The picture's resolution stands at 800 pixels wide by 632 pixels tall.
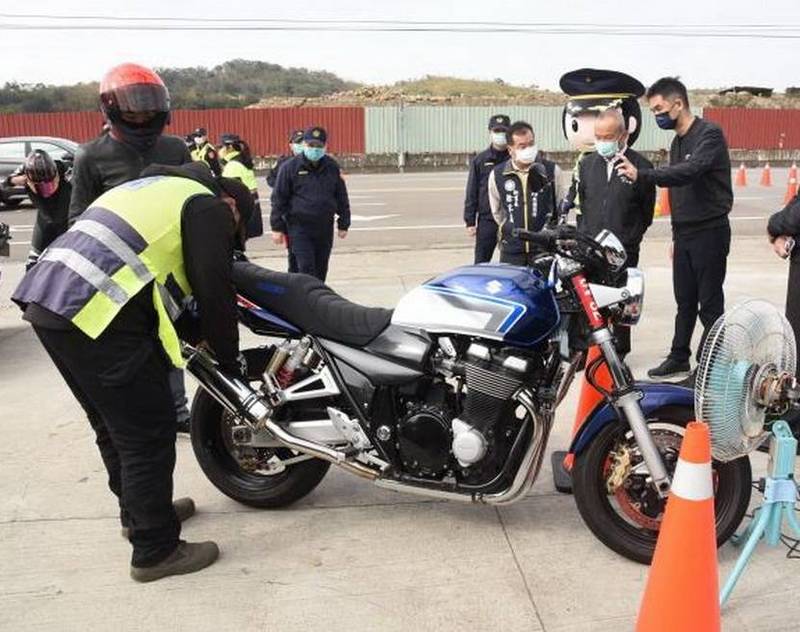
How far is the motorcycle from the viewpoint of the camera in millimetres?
2941

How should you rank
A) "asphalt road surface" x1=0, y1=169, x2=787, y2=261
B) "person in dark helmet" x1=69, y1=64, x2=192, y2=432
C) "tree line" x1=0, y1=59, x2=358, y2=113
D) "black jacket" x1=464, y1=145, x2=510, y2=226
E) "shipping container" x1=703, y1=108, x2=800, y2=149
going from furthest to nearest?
"tree line" x1=0, y1=59, x2=358, y2=113, "shipping container" x1=703, y1=108, x2=800, y2=149, "asphalt road surface" x1=0, y1=169, x2=787, y2=261, "black jacket" x1=464, y1=145, x2=510, y2=226, "person in dark helmet" x1=69, y1=64, x2=192, y2=432

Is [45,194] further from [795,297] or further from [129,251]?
[795,297]

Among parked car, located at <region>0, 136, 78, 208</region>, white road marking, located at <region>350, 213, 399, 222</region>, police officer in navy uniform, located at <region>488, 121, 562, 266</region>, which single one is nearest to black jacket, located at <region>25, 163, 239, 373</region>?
police officer in navy uniform, located at <region>488, 121, 562, 266</region>

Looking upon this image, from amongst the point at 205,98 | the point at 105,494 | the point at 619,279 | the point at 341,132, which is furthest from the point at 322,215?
the point at 205,98

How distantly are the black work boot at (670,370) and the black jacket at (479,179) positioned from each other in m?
2.28

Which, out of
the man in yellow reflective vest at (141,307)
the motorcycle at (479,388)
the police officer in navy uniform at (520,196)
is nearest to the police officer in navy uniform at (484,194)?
the police officer in navy uniform at (520,196)

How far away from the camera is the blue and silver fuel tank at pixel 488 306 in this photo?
290cm

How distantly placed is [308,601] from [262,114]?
85.7 feet

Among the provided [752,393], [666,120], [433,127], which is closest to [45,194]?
[666,120]

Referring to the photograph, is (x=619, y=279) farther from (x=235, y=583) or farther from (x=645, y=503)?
(x=235, y=583)

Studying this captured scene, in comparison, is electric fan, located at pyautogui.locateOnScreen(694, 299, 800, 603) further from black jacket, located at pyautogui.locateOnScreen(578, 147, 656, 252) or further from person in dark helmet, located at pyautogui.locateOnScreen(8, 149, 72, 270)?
person in dark helmet, located at pyautogui.locateOnScreen(8, 149, 72, 270)

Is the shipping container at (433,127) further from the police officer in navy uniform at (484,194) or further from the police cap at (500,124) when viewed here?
the police officer in navy uniform at (484,194)

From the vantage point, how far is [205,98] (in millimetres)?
62125

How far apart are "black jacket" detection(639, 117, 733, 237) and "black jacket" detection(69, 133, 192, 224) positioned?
277cm
